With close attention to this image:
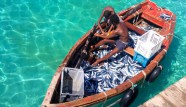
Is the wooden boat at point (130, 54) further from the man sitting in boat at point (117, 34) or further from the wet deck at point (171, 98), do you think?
the wet deck at point (171, 98)

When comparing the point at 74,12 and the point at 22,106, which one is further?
the point at 74,12

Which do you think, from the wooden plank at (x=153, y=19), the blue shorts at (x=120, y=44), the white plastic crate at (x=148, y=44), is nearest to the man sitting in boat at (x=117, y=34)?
the blue shorts at (x=120, y=44)

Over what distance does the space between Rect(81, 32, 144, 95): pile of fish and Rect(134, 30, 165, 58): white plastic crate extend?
2.40 feet

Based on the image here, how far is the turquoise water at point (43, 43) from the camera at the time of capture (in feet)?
37.1

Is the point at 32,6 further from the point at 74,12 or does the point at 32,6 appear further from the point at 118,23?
the point at 118,23

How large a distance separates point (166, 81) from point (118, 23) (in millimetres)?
3906

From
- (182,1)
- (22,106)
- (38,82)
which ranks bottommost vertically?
(22,106)

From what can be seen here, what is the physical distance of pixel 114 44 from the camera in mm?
11062

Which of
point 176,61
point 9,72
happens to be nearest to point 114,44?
point 176,61

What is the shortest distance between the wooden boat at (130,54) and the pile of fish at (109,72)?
1.29ft

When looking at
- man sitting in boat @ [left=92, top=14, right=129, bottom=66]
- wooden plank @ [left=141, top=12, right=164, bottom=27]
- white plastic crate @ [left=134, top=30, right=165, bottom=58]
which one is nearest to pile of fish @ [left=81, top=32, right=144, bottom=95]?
man sitting in boat @ [left=92, top=14, right=129, bottom=66]

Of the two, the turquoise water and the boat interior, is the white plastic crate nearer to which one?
the boat interior

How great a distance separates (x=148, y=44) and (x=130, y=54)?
992 millimetres

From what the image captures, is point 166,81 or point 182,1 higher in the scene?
point 182,1
